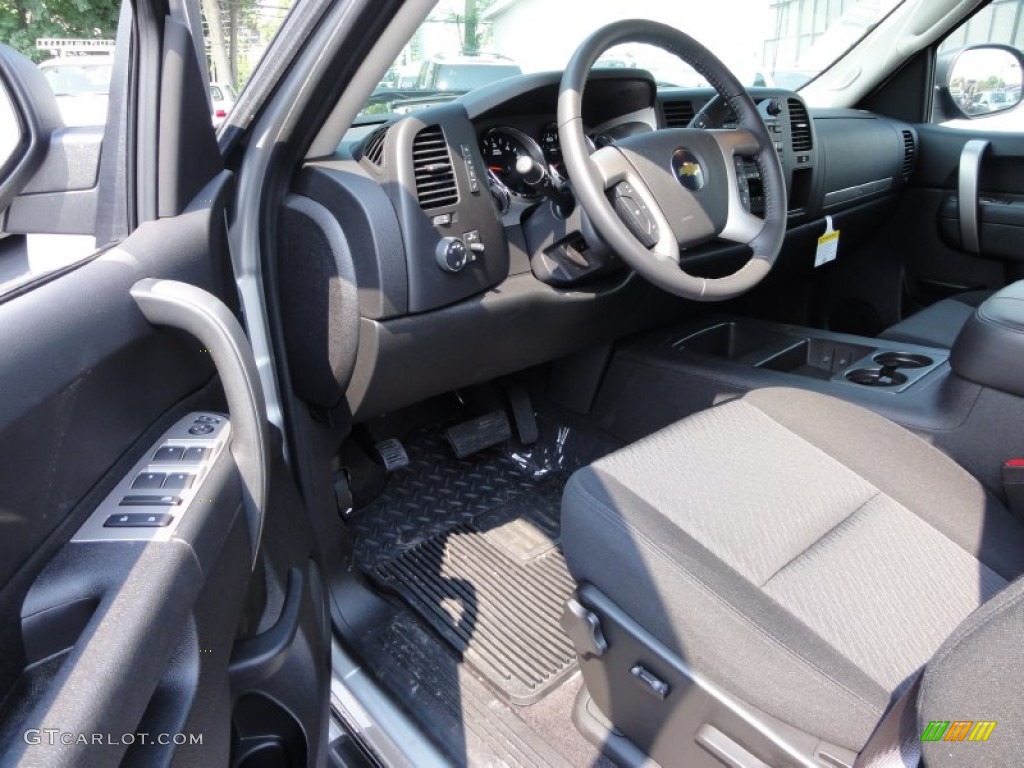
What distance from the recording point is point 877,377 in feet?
5.75

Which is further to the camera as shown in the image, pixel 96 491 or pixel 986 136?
pixel 986 136

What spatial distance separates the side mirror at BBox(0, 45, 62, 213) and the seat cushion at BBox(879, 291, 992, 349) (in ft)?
6.47

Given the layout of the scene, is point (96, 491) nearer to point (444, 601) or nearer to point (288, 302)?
point (288, 302)

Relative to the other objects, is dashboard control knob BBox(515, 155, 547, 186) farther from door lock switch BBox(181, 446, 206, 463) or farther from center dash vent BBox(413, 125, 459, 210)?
door lock switch BBox(181, 446, 206, 463)

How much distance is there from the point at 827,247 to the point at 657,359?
36.2 inches

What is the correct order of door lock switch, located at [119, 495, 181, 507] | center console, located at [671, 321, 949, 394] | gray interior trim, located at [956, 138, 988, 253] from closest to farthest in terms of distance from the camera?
door lock switch, located at [119, 495, 181, 507], center console, located at [671, 321, 949, 394], gray interior trim, located at [956, 138, 988, 253]

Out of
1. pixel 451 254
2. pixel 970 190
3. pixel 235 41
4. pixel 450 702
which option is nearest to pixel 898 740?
pixel 450 702

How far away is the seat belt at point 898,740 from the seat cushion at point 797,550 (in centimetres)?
12

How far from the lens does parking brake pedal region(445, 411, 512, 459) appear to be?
6.70 ft

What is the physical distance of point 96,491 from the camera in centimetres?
79

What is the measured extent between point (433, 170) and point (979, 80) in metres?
2.33

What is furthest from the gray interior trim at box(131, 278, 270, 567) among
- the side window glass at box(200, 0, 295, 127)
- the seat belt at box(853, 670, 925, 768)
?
the seat belt at box(853, 670, 925, 768)

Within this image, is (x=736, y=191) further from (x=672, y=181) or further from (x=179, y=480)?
(x=179, y=480)

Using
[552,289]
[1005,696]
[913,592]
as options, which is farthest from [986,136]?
[1005,696]
